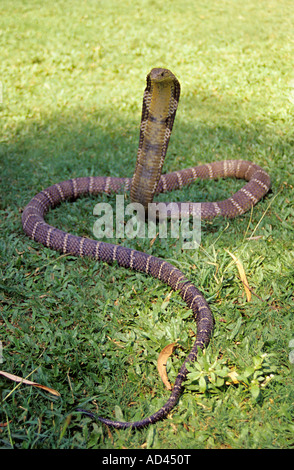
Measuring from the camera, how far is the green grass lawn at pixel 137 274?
2.71 metres

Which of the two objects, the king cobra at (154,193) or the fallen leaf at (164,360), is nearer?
the fallen leaf at (164,360)

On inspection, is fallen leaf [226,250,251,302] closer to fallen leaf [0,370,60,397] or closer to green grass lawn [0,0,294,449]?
green grass lawn [0,0,294,449]

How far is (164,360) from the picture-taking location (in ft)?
10.1

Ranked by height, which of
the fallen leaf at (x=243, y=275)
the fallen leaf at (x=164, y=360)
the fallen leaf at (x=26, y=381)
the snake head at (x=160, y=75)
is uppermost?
the snake head at (x=160, y=75)

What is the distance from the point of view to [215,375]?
2805 millimetres

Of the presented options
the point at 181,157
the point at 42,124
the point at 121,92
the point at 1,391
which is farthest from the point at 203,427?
the point at 121,92

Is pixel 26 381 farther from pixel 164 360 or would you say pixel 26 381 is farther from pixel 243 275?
pixel 243 275

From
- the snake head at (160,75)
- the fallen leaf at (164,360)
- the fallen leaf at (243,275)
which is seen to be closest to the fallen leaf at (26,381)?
the fallen leaf at (164,360)

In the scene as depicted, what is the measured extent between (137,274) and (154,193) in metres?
1.03

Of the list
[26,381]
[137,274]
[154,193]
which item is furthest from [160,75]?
[26,381]

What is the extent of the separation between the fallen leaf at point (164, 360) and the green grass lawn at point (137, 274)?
0.04 m

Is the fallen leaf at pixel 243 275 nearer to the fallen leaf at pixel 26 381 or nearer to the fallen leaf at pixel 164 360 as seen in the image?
the fallen leaf at pixel 164 360

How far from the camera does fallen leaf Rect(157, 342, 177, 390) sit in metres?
2.95

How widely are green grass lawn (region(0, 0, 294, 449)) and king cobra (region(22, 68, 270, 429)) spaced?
10 centimetres
